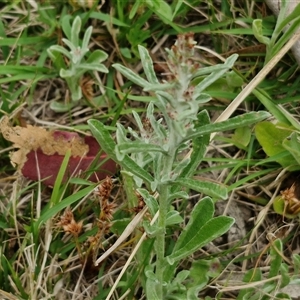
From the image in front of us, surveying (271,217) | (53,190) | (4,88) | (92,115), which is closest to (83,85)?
(92,115)

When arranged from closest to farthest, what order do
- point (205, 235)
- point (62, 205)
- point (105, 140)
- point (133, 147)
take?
1. point (133, 147)
2. point (105, 140)
3. point (205, 235)
4. point (62, 205)

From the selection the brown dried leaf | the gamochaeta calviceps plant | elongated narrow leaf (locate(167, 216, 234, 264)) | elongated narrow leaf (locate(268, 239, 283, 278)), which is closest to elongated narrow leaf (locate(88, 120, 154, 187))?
the gamochaeta calviceps plant

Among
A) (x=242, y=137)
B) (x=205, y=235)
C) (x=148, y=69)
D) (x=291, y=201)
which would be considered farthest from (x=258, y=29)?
(x=205, y=235)

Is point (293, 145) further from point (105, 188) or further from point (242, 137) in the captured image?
point (105, 188)

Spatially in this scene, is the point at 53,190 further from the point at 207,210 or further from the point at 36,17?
the point at 36,17

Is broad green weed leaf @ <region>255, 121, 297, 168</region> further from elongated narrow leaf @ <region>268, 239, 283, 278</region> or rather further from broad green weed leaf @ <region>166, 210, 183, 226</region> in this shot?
broad green weed leaf @ <region>166, 210, 183, 226</region>


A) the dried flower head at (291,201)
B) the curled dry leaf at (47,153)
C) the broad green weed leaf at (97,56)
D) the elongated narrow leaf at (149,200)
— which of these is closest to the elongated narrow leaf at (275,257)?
the dried flower head at (291,201)
